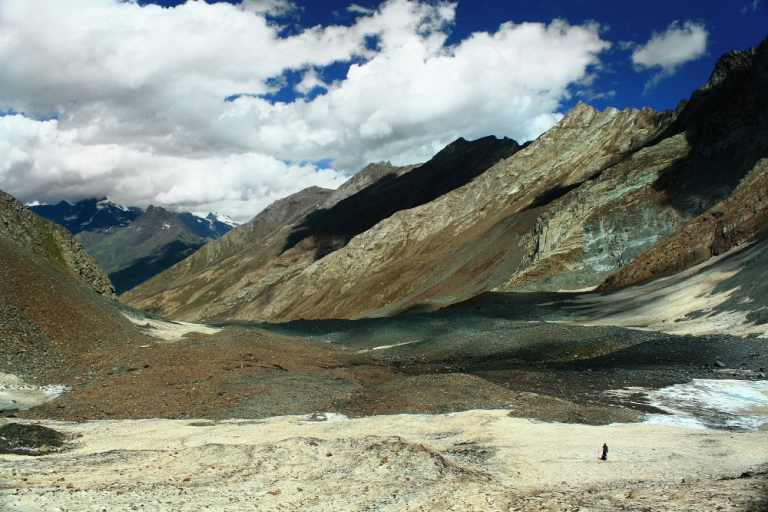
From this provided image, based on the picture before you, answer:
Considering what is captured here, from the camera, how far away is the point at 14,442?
383 inches

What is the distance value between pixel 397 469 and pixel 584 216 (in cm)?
5566

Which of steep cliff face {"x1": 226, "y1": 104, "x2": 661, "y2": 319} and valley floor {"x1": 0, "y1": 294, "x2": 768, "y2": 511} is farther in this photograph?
steep cliff face {"x1": 226, "y1": 104, "x2": 661, "y2": 319}

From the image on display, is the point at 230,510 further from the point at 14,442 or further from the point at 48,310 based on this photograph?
the point at 48,310

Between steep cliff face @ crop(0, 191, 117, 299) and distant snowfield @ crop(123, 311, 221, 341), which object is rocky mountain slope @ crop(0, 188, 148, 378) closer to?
steep cliff face @ crop(0, 191, 117, 299)

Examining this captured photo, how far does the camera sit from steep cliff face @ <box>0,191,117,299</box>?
35938mm

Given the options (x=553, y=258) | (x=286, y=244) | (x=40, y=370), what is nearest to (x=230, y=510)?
(x=40, y=370)

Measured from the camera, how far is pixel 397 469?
873cm

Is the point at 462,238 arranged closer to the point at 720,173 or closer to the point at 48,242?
the point at 720,173

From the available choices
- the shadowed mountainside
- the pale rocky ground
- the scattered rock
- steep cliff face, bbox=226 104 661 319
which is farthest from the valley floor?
the shadowed mountainside

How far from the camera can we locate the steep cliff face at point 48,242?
35938 mm

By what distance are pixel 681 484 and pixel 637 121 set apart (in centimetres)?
8815

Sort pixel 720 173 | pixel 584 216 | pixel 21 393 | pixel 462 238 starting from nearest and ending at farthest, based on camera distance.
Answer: pixel 21 393, pixel 720 173, pixel 584 216, pixel 462 238

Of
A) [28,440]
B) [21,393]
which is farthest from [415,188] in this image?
[28,440]

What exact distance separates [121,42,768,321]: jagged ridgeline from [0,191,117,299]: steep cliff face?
2997cm
